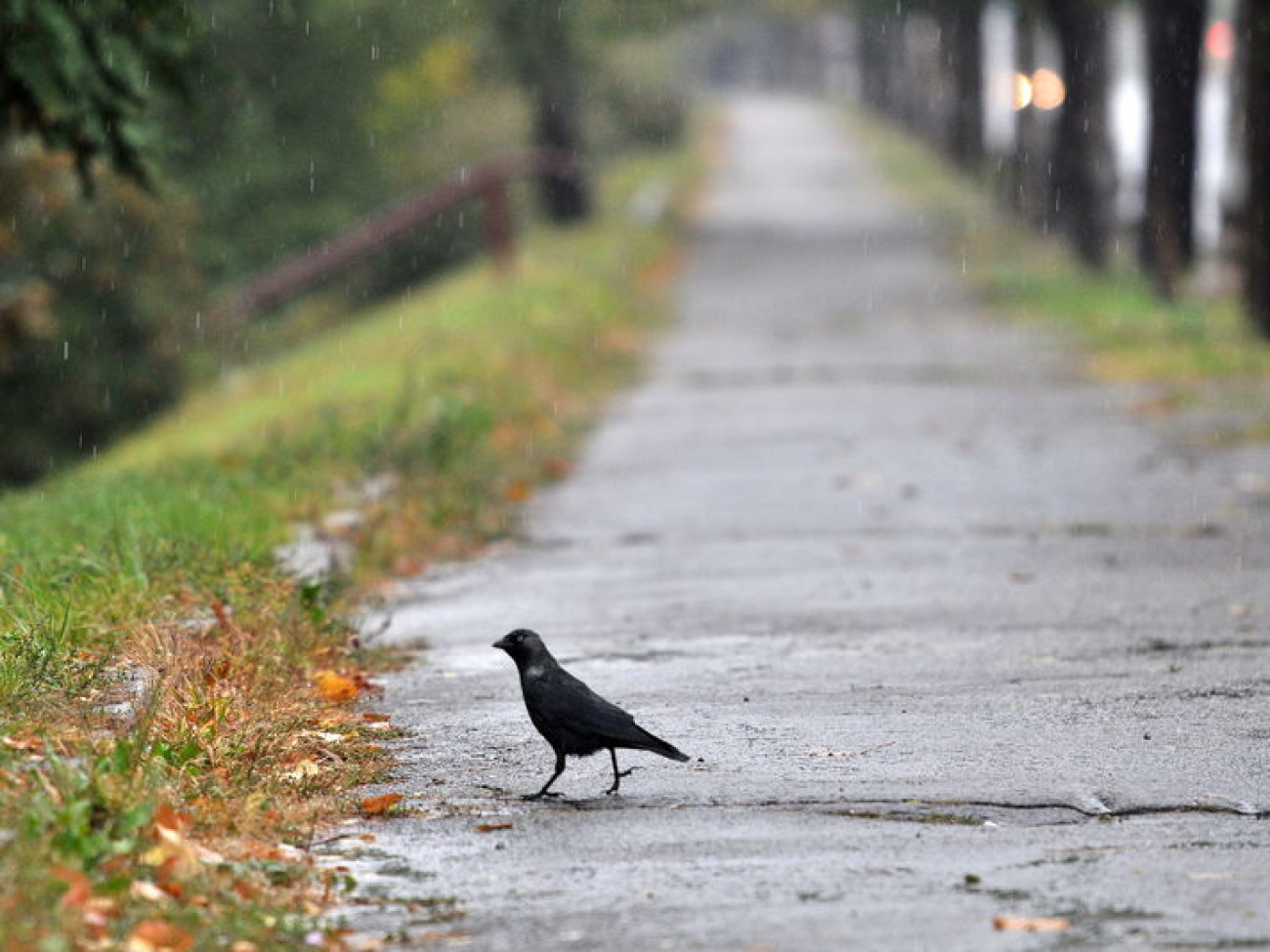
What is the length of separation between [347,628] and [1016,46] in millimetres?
33460

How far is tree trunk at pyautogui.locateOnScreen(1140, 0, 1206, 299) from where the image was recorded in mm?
24031

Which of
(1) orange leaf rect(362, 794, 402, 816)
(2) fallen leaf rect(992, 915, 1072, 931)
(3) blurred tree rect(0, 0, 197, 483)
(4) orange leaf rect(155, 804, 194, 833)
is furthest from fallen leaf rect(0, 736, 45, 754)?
(3) blurred tree rect(0, 0, 197, 483)

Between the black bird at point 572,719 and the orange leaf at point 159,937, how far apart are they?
1640mm

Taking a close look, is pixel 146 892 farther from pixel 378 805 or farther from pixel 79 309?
pixel 79 309

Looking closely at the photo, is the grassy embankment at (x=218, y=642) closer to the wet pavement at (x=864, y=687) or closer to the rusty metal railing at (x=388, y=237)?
the wet pavement at (x=864, y=687)

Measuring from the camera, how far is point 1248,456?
13867mm

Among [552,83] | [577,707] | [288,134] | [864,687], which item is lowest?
[864,687]

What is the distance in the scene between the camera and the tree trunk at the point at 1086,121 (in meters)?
28.0

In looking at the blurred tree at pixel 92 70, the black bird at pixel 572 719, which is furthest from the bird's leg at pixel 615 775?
the blurred tree at pixel 92 70

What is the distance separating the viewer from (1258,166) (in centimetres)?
1917

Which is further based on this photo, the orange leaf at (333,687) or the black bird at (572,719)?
the orange leaf at (333,687)

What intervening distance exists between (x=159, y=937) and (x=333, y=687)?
9.88ft

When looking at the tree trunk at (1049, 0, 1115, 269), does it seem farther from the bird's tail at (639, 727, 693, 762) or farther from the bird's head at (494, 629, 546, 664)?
the bird's tail at (639, 727, 693, 762)

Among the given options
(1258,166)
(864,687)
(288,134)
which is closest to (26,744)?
(864,687)
